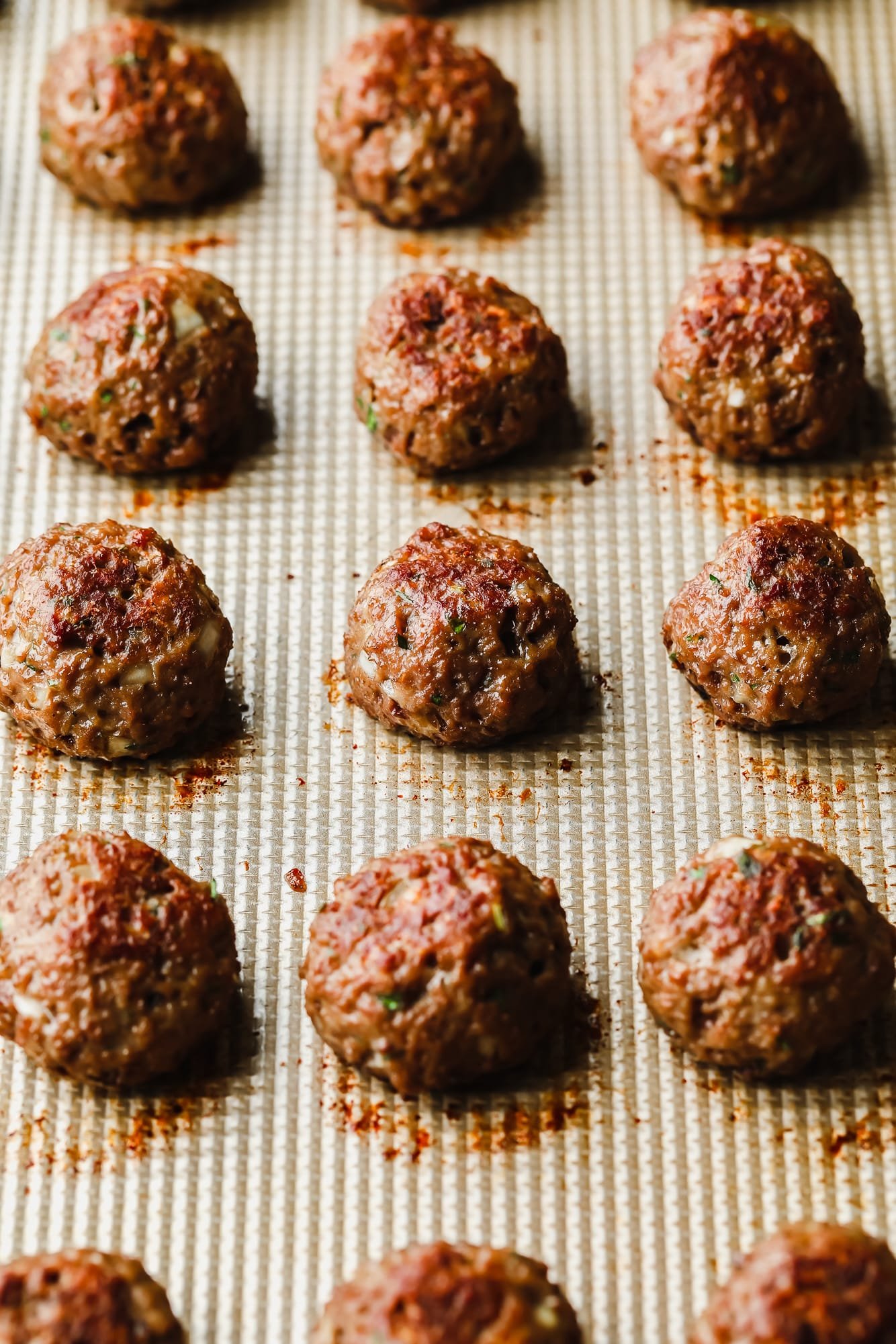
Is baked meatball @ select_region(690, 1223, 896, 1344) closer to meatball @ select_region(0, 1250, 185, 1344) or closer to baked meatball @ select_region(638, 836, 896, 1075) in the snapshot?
baked meatball @ select_region(638, 836, 896, 1075)

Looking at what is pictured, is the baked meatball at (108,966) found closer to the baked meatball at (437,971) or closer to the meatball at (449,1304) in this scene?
the baked meatball at (437,971)

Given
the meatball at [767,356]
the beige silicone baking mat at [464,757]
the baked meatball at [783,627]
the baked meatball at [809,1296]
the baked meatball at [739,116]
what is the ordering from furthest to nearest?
the baked meatball at [739,116] < the meatball at [767,356] < the baked meatball at [783,627] < the beige silicone baking mat at [464,757] < the baked meatball at [809,1296]

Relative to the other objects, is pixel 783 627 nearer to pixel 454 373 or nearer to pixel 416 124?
pixel 454 373

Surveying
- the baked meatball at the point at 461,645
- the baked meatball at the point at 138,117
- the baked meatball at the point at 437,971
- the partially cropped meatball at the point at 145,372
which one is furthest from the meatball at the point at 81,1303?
the baked meatball at the point at 138,117

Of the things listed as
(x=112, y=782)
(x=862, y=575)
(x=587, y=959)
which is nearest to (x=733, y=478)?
(x=862, y=575)

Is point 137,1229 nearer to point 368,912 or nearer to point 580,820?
point 368,912

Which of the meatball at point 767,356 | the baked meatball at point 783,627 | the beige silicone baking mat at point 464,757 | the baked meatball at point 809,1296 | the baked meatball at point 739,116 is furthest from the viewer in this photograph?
the baked meatball at point 739,116

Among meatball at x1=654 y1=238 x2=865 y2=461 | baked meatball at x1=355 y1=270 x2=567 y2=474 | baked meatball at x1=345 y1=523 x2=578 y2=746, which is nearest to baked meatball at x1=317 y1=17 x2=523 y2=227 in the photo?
baked meatball at x1=355 y1=270 x2=567 y2=474
